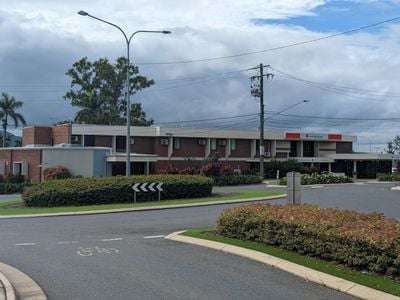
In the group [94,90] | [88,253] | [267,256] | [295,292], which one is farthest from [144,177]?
[94,90]

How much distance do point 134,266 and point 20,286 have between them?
91.5 inches

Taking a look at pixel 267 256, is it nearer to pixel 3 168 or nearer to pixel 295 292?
pixel 295 292

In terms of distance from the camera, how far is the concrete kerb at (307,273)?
326 inches

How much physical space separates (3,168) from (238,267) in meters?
44.9

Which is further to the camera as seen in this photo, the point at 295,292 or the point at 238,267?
the point at 238,267

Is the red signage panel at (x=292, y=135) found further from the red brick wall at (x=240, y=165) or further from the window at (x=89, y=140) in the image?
the window at (x=89, y=140)

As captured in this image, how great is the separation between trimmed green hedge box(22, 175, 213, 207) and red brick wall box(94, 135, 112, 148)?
1166 inches

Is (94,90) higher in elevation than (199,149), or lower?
higher

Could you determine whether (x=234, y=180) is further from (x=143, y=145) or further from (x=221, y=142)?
(x=221, y=142)

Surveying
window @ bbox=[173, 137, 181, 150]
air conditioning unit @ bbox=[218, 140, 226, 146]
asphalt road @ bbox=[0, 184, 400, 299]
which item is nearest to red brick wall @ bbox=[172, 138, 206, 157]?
window @ bbox=[173, 137, 181, 150]

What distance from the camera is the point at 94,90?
8000 centimetres

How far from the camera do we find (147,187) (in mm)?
29891

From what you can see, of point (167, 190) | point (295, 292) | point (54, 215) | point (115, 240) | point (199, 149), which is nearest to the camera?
point (295, 292)

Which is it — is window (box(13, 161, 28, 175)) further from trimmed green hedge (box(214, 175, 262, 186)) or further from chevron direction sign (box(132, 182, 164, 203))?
chevron direction sign (box(132, 182, 164, 203))
